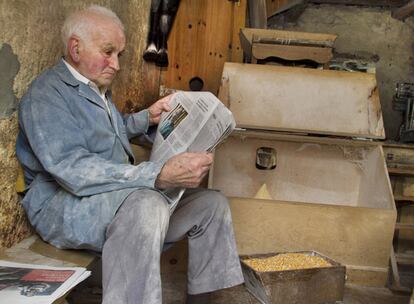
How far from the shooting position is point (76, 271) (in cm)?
116

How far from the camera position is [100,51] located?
1.45 meters

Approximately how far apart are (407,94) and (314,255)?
2.32m

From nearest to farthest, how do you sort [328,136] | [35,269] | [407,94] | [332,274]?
[35,269] < [332,274] < [328,136] < [407,94]

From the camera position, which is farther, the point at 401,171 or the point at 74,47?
the point at 401,171

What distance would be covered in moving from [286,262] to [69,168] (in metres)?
1.13

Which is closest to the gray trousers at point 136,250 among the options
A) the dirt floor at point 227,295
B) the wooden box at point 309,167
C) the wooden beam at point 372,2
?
the dirt floor at point 227,295

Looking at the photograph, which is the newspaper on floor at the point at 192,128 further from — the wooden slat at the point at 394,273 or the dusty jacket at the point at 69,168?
the wooden slat at the point at 394,273

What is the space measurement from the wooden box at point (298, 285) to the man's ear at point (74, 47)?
108cm

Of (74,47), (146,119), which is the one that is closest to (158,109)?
(146,119)

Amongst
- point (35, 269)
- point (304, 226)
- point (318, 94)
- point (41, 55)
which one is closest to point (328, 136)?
point (318, 94)

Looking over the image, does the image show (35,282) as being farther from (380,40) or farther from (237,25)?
(380,40)

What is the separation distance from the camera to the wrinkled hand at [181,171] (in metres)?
1.28

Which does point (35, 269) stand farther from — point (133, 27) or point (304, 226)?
point (133, 27)

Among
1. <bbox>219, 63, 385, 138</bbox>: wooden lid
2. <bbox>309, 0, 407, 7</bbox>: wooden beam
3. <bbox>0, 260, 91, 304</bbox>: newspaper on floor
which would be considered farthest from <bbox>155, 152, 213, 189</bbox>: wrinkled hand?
<bbox>309, 0, 407, 7</bbox>: wooden beam
